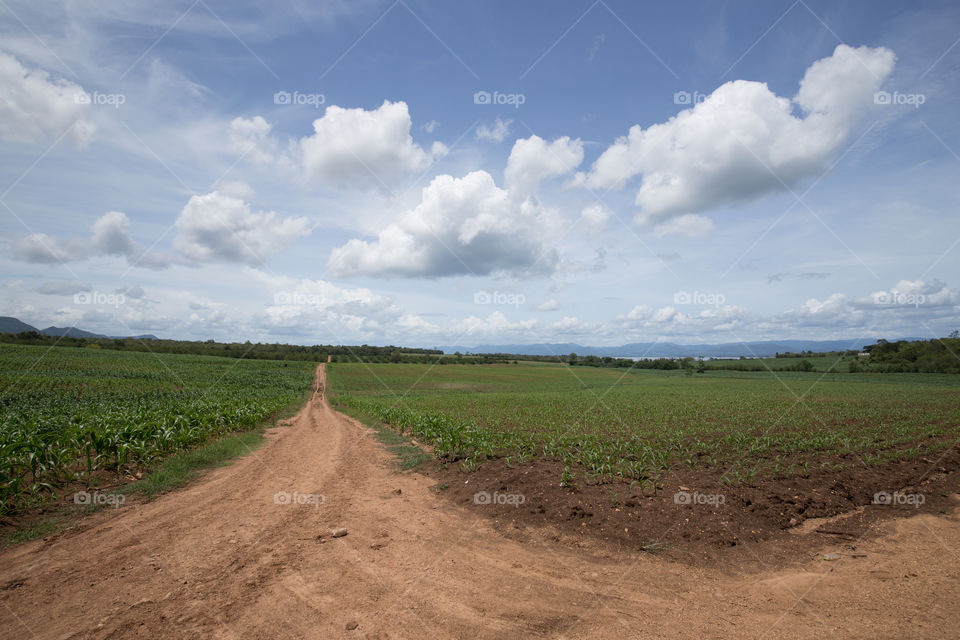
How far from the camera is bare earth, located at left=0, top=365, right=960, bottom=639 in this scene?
13.0 feet

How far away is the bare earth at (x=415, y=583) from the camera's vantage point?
3.95m

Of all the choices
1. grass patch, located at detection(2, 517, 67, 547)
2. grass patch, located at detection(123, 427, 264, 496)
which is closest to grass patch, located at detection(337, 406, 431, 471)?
grass patch, located at detection(123, 427, 264, 496)

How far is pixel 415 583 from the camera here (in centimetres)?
474

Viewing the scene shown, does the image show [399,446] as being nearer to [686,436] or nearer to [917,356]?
[686,436]

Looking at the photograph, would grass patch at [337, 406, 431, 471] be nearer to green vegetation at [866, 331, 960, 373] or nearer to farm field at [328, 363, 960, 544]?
farm field at [328, 363, 960, 544]

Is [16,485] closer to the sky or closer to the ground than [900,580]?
closer to the sky

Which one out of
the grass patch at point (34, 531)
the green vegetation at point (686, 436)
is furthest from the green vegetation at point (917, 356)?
the grass patch at point (34, 531)

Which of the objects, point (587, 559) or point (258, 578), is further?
point (587, 559)

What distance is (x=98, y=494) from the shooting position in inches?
310

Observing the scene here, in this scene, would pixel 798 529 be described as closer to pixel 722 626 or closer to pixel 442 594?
pixel 722 626

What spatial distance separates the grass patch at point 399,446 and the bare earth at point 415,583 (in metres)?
4.05

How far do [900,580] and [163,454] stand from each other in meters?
15.1

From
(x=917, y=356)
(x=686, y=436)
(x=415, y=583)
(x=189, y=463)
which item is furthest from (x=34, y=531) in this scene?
(x=917, y=356)

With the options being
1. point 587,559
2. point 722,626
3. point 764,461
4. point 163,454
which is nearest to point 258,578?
point 587,559
